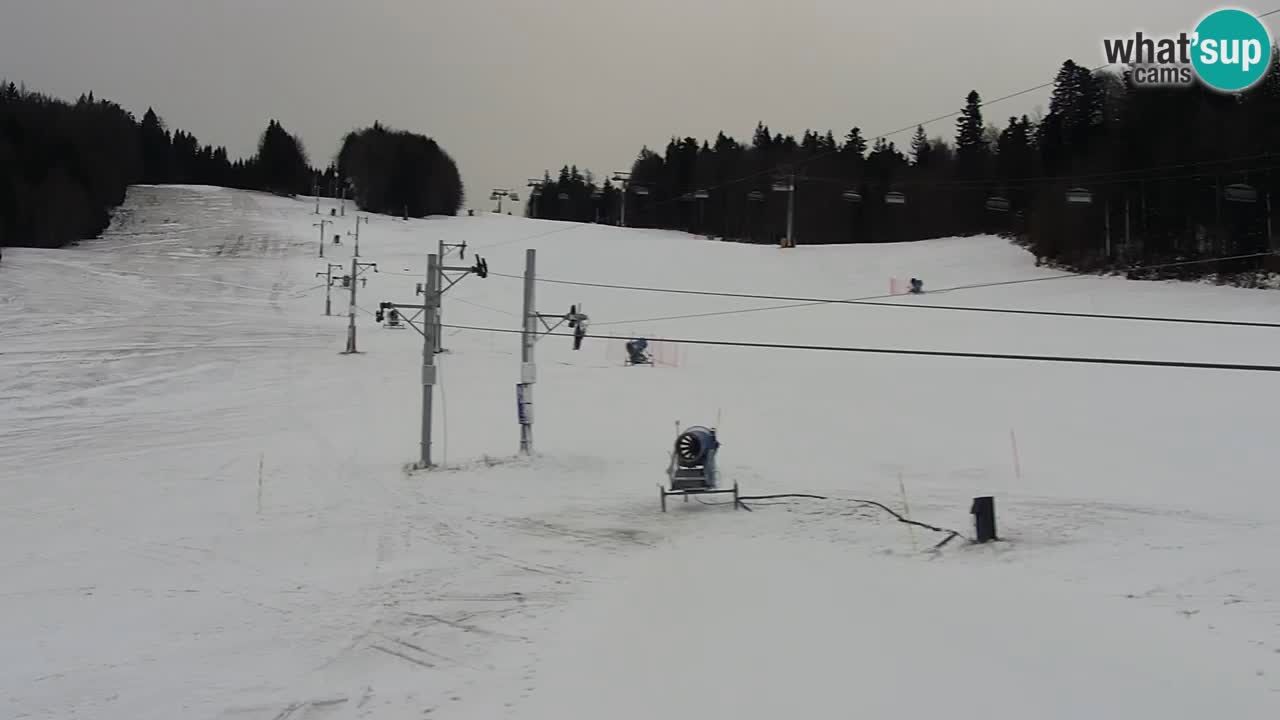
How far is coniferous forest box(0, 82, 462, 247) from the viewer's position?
79.9 meters

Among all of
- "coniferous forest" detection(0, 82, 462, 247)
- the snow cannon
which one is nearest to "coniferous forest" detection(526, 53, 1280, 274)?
the snow cannon

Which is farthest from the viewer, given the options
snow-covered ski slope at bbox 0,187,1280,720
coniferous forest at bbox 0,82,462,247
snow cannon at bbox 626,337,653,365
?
coniferous forest at bbox 0,82,462,247

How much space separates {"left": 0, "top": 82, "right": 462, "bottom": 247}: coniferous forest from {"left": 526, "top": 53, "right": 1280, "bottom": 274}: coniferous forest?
31632 mm

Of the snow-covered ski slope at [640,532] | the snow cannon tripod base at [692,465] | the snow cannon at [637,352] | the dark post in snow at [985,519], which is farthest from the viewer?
the snow cannon at [637,352]

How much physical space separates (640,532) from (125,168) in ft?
419

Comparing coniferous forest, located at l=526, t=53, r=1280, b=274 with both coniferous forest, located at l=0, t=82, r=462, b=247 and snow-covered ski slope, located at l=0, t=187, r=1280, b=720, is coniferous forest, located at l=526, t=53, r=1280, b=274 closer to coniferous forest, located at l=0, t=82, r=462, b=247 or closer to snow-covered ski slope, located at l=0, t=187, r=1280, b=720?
snow-covered ski slope, located at l=0, t=187, r=1280, b=720

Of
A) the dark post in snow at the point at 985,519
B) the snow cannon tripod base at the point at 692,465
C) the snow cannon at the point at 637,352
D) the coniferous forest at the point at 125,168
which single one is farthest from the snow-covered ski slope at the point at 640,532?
the coniferous forest at the point at 125,168

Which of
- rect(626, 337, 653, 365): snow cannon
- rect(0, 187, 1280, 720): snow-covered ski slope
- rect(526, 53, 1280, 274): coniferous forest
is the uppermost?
rect(526, 53, 1280, 274): coniferous forest

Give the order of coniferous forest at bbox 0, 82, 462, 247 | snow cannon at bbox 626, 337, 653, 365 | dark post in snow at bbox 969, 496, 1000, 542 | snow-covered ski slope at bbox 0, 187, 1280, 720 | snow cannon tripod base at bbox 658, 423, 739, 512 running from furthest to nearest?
coniferous forest at bbox 0, 82, 462, 247, snow cannon at bbox 626, 337, 653, 365, snow cannon tripod base at bbox 658, 423, 739, 512, dark post in snow at bbox 969, 496, 1000, 542, snow-covered ski slope at bbox 0, 187, 1280, 720

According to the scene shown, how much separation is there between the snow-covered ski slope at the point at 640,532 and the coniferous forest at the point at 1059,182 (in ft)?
18.4

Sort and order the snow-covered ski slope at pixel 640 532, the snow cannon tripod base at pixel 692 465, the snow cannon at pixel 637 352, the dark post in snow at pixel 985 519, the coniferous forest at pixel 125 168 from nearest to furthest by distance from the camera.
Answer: the snow-covered ski slope at pixel 640 532
the dark post in snow at pixel 985 519
the snow cannon tripod base at pixel 692 465
the snow cannon at pixel 637 352
the coniferous forest at pixel 125 168

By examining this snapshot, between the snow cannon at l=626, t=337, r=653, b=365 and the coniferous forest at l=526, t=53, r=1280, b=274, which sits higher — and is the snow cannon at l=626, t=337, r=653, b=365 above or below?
below

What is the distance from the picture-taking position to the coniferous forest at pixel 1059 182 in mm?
45625

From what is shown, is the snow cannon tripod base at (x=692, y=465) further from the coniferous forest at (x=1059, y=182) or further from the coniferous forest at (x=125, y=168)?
the coniferous forest at (x=125, y=168)
